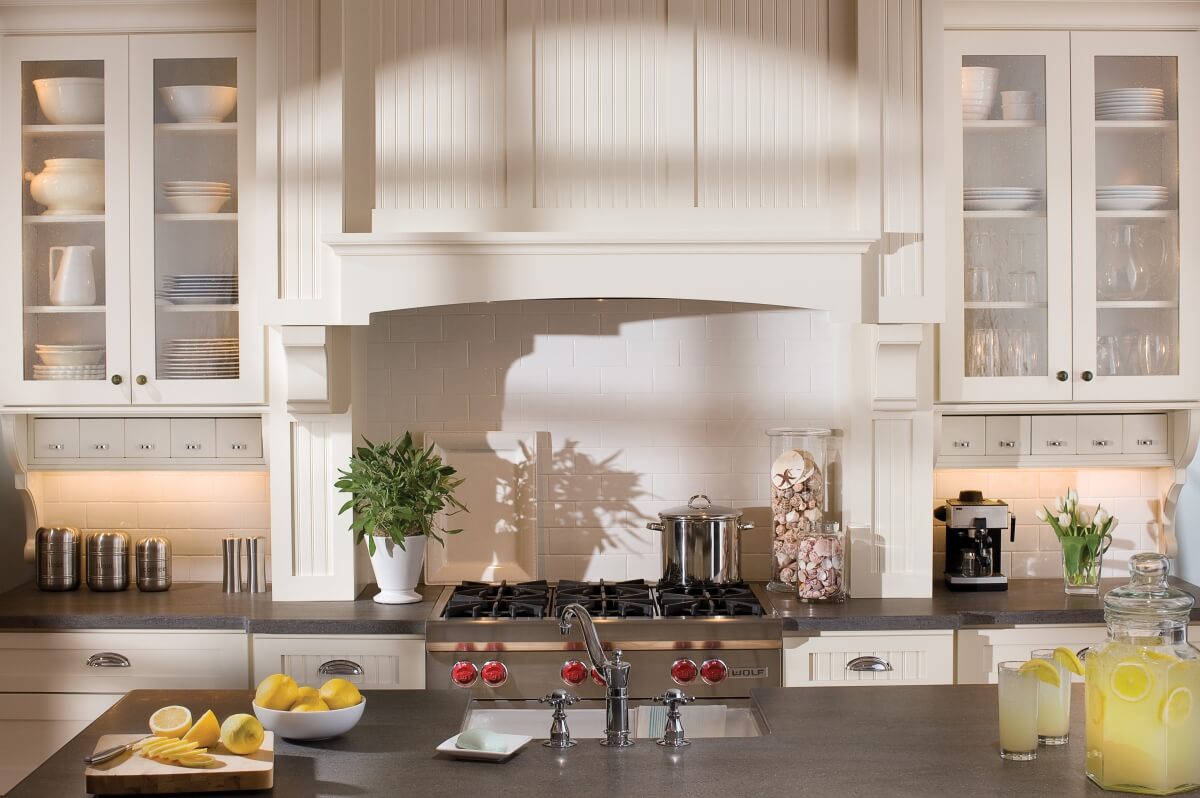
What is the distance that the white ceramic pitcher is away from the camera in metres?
3.90

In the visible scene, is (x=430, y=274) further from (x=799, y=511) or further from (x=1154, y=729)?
(x=1154, y=729)

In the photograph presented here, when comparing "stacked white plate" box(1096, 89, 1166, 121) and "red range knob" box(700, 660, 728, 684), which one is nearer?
"red range knob" box(700, 660, 728, 684)

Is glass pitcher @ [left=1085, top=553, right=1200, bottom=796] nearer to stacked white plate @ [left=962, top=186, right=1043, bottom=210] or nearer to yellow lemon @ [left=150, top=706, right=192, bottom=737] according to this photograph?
yellow lemon @ [left=150, top=706, right=192, bottom=737]

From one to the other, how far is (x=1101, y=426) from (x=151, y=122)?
3344 mm

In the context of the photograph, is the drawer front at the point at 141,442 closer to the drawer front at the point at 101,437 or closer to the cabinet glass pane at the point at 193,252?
the drawer front at the point at 101,437

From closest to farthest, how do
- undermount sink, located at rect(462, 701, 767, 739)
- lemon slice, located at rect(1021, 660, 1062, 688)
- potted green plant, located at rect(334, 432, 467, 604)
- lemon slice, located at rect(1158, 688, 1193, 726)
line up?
1. lemon slice, located at rect(1158, 688, 1193, 726)
2. lemon slice, located at rect(1021, 660, 1062, 688)
3. undermount sink, located at rect(462, 701, 767, 739)
4. potted green plant, located at rect(334, 432, 467, 604)

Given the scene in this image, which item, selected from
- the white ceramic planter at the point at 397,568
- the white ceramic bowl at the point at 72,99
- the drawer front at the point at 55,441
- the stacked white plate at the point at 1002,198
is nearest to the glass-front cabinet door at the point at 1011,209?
the stacked white plate at the point at 1002,198

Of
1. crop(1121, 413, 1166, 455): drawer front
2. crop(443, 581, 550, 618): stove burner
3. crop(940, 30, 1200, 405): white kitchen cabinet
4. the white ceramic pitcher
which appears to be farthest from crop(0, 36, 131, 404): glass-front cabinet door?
crop(1121, 413, 1166, 455): drawer front

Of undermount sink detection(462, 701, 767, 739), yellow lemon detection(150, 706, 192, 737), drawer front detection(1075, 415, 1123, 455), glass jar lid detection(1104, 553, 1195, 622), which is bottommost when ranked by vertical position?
undermount sink detection(462, 701, 767, 739)

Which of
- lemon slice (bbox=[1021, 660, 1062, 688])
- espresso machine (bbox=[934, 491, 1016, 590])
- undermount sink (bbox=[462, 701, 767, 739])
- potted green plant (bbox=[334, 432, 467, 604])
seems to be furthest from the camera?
espresso machine (bbox=[934, 491, 1016, 590])

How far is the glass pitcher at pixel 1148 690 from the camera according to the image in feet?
6.23

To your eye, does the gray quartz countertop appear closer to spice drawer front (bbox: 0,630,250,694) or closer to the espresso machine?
spice drawer front (bbox: 0,630,250,694)

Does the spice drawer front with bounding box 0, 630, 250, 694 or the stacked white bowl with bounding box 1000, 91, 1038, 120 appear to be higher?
the stacked white bowl with bounding box 1000, 91, 1038, 120

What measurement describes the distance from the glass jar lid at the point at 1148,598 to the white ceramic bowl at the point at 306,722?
54.6 inches
